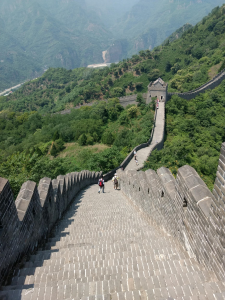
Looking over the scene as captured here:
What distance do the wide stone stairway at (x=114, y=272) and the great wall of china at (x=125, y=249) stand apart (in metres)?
0.01

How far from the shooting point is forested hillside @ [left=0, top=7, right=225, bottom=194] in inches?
819

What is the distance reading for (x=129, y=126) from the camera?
33156mm

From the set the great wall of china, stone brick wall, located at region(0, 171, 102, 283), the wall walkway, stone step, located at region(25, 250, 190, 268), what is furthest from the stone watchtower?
stone step, located at region(25, 250, 190, 268)

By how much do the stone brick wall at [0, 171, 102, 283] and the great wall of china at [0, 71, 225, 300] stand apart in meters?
0.02

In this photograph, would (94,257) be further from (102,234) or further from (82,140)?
(82,140)

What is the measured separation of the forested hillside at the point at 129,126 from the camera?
20.8 m

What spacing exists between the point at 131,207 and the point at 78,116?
33939 mm

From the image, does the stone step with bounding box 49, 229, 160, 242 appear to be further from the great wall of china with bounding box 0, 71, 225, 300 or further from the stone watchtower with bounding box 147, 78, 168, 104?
the stone watchtower with bounding box 147, 78, 168, 104

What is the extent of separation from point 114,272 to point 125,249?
1.08 m

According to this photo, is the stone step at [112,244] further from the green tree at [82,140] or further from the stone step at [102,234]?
the green tree at [82,140]

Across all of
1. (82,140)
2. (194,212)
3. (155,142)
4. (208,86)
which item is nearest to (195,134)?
(155,142)

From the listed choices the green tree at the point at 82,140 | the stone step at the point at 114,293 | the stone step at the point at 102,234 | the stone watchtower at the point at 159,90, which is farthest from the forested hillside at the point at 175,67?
the stone step at the point at 114,293

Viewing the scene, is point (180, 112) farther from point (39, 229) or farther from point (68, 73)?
point (68, 73)

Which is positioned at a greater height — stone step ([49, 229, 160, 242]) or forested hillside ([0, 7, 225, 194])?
forested hillside ([0, 7, 225, 194])
